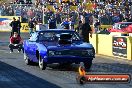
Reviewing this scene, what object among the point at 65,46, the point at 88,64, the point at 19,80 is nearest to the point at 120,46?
the point at 88,64

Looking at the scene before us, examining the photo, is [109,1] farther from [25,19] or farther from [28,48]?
[28,48]

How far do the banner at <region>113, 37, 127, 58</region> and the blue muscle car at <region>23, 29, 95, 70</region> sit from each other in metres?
→ 4.21

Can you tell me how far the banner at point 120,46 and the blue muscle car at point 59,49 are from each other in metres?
4.21

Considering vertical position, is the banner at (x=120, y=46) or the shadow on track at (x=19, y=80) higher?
the shadow on track at (x=19, y=80)

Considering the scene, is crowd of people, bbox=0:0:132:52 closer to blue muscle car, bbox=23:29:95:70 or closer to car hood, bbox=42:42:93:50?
blue muscle car, bbox=23:29:95:70

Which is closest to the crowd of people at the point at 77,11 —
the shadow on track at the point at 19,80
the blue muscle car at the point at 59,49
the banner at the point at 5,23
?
the banner at the point at 5,23

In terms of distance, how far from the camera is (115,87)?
34.5ft

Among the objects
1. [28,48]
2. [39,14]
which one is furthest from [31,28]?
[28,48]

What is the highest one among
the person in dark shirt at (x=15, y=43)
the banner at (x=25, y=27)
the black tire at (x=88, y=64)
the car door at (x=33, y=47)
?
the car door at (x=33, y=47)

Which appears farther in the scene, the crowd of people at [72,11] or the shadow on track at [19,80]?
the crowd of people at [72,11]

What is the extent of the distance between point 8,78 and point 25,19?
104ft

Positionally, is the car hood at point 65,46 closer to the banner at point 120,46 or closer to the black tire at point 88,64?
the black tire at point 88,64

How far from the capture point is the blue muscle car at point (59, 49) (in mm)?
13984

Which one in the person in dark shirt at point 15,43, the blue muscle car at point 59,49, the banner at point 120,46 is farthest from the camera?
the person in dark shirt at point 15,43
